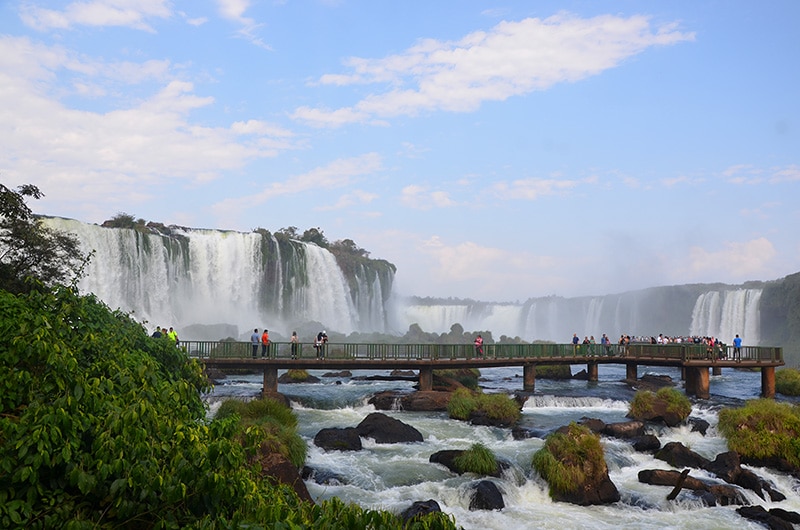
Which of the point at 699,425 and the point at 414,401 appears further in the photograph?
the point at 414,401

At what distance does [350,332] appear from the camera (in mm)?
79750

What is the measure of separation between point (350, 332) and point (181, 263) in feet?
88.4

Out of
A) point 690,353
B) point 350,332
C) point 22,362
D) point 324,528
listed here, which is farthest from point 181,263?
point 324,528

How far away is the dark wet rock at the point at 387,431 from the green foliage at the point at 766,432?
9.87m

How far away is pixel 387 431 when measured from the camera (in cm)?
2045

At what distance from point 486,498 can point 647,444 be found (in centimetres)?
762

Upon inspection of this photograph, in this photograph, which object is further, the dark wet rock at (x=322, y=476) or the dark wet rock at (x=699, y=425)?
the dark wet rock at (x=699, y=425)

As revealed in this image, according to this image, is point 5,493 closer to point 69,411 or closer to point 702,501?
point 69,411

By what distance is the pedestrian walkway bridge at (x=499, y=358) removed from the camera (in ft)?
95.1

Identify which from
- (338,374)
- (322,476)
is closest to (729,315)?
(338,374)

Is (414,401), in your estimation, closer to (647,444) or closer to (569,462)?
(647,444)

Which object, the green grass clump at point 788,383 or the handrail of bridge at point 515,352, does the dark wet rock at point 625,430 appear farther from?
the green grass clump at point 788,383

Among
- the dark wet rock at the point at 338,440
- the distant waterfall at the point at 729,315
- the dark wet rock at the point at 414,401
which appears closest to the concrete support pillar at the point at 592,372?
the dark wet rock at the point at 414,401

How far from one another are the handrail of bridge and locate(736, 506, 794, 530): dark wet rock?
656 inches
